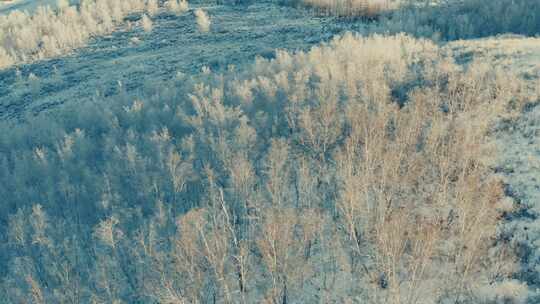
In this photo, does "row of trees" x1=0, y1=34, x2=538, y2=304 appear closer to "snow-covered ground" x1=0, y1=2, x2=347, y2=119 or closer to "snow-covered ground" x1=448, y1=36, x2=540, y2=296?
"snow-covered ground" x1=448, y1=36, x2=540, y2=296

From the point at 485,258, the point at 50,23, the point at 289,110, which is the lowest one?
the point at 485,258

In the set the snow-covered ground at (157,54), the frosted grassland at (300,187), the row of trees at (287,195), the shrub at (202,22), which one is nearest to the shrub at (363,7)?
the snow-covered ground at (157,54)

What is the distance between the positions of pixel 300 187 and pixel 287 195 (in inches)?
51.1

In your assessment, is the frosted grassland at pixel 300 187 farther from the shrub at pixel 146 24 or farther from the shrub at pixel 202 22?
the shrub at pixel 146 24

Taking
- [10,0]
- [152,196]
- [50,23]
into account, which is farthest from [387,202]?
[10,0]

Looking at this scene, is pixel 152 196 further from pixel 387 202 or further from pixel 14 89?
pixel 14 89

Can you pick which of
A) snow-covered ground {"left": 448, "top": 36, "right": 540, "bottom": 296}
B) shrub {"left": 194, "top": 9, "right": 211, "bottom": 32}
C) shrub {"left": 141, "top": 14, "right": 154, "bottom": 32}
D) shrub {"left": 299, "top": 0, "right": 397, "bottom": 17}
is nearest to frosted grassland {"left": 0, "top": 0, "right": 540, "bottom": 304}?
snow-covered ground {"left": 448, "top": 36, "right": 540, "bottom": 296}

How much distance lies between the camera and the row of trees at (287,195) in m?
27.8

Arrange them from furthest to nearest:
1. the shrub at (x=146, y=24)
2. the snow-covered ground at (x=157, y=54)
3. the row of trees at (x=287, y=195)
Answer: the shrub at (x=146, y=24) < the snow-covered ground at (x=157, y=54) < the row of trees at (x=287, y=195)

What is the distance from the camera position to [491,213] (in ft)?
95.2

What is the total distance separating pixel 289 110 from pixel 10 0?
13066 cm

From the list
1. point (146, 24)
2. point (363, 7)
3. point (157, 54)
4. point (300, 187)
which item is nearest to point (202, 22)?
point (157, 54)

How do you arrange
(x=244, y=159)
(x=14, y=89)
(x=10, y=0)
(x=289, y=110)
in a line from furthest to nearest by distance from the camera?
(x=10, y=0) < (x=14, y=89) < (x=289, y=110) < (x=244, y=159)

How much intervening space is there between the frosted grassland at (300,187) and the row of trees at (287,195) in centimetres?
18
